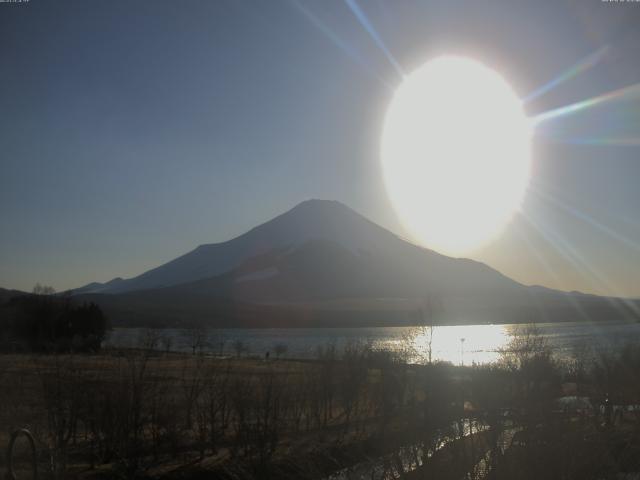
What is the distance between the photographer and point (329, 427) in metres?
17.7

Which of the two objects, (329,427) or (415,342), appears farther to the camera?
(415,342)

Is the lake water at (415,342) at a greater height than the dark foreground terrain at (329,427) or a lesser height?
greater

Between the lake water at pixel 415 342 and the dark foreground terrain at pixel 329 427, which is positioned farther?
the lake water at pixel 415 342

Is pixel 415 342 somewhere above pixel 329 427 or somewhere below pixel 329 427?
above

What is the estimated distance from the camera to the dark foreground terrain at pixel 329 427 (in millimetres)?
8734

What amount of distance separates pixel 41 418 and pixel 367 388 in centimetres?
967

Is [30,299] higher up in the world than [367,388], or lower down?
higher up

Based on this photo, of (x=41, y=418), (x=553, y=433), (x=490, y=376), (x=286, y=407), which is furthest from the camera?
(x=490, y=376)

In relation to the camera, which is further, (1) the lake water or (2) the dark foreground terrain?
(1) the lake water

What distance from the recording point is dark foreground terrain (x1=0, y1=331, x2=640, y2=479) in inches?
344

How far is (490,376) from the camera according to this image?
21719mm

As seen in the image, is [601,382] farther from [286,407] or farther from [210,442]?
[210,442]

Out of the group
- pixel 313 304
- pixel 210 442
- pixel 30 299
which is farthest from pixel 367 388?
pixel 313 304

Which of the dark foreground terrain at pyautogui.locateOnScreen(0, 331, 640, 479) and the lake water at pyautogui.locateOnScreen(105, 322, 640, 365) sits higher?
the lake water at pyautogui.locateOnScreen(105, 322, 640, 365)
